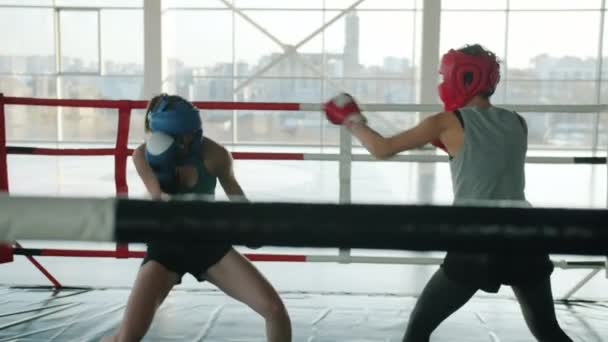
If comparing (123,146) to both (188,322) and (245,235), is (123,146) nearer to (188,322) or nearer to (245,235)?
(188,322)

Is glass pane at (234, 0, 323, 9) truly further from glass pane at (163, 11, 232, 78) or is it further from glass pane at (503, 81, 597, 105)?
glass pane at (503, 81, 597, 105)

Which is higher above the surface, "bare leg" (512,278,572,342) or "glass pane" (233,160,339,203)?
"bare leg" (512,278,572,342)

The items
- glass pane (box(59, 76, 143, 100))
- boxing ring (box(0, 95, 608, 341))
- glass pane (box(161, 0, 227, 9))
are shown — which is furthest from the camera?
glass pane (box(59, 76, 143, 100))

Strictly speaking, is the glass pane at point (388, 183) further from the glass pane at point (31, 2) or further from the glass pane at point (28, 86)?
the glass pane at point (28, 86)

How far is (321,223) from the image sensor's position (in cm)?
72

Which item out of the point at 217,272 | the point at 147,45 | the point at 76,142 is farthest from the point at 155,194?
A: the point at 76,142

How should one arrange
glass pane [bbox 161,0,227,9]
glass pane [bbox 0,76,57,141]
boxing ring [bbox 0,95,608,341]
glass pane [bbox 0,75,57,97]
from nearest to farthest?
boxing ring [bbox 0,95,608,341] < glass pane [bbox 161,0,227,9] < glass pane [bbox 0,75,57,97] < glass pane [bbox 0,76,57,141]

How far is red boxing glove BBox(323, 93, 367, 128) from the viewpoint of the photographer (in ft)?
5.64

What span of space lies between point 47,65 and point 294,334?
13.5 m

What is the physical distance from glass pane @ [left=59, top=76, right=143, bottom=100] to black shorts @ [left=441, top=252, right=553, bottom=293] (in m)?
14.2

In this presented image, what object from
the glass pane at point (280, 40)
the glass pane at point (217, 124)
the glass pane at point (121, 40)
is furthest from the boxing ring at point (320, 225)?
the glass pane at point (217, 124)

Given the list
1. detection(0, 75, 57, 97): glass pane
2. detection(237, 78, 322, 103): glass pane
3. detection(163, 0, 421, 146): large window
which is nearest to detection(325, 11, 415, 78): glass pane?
detection(163, 0, 421, 146): large window

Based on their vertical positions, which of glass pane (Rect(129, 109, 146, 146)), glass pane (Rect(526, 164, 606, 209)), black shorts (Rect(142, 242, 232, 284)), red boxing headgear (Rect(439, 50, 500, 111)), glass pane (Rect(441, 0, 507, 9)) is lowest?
glass pane (Rect(526, 164, 606, 209))

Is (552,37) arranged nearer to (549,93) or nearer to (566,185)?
(549,93)
